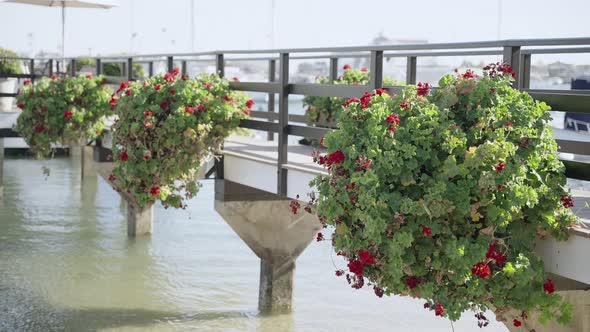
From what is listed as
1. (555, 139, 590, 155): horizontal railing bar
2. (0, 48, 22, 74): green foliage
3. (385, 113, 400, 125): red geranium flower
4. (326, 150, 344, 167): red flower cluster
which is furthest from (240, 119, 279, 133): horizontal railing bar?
(0, 48, 22, 74): green foliage

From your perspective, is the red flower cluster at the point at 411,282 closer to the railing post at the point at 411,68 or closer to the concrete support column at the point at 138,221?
the railing post at the point at 411,68

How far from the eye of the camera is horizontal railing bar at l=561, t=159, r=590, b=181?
17.2ft

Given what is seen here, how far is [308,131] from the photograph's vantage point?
24.8ft

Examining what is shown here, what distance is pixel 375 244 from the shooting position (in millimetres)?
5273

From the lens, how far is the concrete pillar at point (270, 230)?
974 centimetres

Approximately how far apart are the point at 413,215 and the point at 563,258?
0.86 m

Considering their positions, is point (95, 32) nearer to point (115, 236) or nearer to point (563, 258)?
point (115, 236)

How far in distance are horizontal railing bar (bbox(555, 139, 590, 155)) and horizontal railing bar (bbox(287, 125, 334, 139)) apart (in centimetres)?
187

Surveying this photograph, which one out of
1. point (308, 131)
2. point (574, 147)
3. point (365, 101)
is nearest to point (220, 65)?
point (308, 131)

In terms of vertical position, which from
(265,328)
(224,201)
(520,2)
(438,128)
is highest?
(520,2)

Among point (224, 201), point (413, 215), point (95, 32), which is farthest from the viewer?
point (95, 32)

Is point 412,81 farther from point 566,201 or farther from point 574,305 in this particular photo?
point 566,201

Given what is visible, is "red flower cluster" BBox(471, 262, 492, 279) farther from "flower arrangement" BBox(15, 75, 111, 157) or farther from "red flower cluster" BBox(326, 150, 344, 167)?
"flower arrangement" BBox(15, 75, 111, 157)

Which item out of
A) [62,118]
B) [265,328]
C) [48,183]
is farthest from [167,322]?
[48,183]
